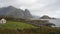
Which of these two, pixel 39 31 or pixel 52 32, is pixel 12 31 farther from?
pixel 52 32

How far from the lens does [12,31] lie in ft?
148

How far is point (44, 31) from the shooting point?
4738cm

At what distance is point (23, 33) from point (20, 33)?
0.90 meters

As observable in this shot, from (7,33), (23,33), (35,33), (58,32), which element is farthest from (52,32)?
(7,33)

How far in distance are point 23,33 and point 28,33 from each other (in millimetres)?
1456

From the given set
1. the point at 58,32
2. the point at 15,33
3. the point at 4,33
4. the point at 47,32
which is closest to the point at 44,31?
the point at 47,32

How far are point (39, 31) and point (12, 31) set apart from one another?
309 inches

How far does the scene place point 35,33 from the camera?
46.4 m

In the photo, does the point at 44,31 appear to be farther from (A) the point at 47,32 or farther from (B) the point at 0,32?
(B) the point at 0,32

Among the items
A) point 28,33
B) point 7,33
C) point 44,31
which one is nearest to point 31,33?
point 28,33

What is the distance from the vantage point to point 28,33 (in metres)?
46.9

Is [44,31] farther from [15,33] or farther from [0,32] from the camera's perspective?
[0,32]

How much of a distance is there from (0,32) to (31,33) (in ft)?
28.4

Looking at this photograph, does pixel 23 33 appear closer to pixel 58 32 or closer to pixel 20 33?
pixel 20 33
